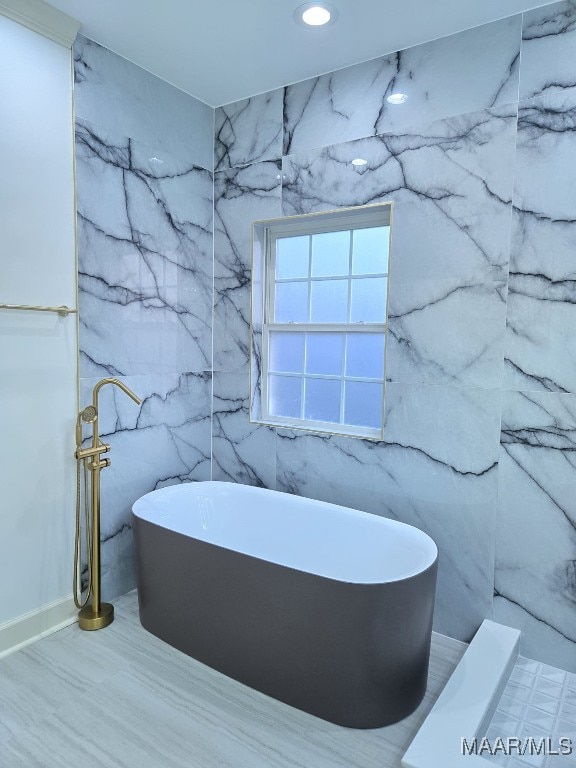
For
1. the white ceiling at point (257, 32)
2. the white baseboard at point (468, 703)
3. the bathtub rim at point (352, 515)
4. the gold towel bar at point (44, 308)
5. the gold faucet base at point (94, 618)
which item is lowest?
the gold faucet base at point (94, 618)

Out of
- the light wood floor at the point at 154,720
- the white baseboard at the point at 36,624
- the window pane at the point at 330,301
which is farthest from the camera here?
the window pane at the point at 330,301

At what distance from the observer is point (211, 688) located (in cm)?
197

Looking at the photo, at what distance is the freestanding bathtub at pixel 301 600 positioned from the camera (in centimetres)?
173

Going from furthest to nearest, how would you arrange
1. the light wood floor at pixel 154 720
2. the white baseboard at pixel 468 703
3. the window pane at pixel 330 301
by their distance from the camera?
1. the window pane at pixel 330 301
2. the light wood floor at pixel 154 720
3. the white baseboard at pixel 468 703

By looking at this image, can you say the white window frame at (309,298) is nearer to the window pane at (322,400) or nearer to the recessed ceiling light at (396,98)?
the window pane at (322,400)

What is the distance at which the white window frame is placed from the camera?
2602mm

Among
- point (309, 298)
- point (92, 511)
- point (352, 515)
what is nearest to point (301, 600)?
point (352, 515)

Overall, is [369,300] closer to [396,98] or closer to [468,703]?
[396,98]

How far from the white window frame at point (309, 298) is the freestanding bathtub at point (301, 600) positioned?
46cm

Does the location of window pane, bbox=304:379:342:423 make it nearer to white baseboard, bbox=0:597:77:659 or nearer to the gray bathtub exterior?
the gray bathtub exterior

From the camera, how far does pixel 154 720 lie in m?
1.78

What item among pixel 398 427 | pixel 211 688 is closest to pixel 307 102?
pixel 398 427

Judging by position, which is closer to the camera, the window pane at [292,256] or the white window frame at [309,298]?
the white window frame at [309,298]

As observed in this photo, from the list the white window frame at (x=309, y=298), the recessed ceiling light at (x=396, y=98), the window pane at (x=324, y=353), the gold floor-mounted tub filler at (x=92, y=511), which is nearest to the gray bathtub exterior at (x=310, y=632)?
the gold floor-mounted tub filler at (x=92, y=511)
